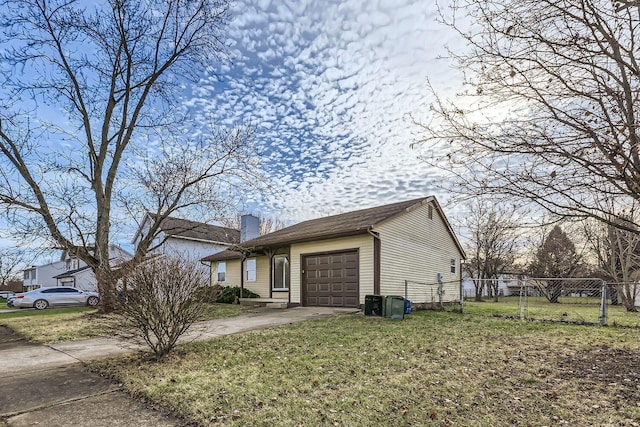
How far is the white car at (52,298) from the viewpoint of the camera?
72.1 ft

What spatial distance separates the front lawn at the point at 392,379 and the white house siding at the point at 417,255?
5509mm

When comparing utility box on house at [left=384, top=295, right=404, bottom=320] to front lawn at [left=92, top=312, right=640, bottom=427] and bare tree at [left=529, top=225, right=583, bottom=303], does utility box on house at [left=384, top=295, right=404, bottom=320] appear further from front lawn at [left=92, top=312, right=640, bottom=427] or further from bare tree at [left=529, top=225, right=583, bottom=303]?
bare tree at [left=529, top=225, right=583, bottom=303]

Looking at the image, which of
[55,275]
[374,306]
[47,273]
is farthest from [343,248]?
[47,273]

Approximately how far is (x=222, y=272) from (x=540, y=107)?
1862 cm

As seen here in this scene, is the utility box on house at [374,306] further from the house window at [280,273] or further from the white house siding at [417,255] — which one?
the house window at [280,273]

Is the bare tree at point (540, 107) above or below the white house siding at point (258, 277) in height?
above

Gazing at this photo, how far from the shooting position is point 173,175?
49.9 ft

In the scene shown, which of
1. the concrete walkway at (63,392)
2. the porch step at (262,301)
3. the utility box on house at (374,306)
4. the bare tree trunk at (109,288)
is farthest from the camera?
the porch step at (262,301)

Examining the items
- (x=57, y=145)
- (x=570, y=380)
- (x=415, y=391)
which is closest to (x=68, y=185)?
(x=57, y=145)

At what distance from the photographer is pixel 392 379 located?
16.5 feet

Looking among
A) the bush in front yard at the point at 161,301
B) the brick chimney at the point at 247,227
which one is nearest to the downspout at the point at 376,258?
the bush in front yard at the point at 161,301

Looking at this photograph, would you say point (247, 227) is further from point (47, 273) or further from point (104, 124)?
point (47, 273)

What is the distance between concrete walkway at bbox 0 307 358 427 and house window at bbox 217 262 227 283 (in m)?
13.0

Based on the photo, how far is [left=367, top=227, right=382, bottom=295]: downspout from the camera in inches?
512
